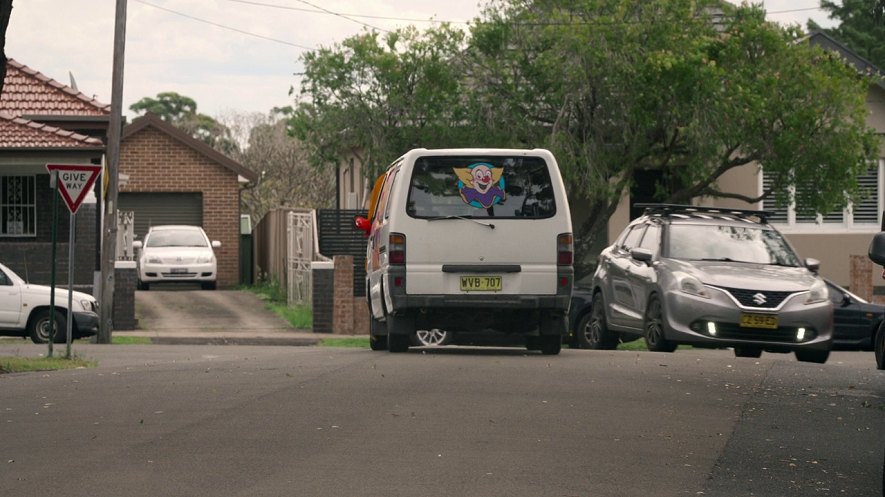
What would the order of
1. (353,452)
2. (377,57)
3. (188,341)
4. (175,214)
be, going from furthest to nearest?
(175,214) → (377,57) → (188,341) → (353,452)

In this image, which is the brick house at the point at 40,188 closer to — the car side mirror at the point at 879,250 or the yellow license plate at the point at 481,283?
the yellow license plate at the point at 481,283

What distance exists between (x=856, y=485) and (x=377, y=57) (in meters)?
18.8

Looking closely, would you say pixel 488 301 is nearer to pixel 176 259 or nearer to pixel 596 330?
pixel 596 330

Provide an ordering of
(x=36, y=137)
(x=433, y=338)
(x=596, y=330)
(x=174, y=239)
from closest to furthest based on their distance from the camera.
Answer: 1. (x=596, y=330)
2. (x=433, y=338)
3. (x=36, y=137)
4. (x=174, y=239)

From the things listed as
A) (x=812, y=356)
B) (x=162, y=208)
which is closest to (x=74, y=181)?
(x=812, y=356)

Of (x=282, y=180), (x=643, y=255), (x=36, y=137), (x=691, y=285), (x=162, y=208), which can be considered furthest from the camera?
(x=282, y=180)

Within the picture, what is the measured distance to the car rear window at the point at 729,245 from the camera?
17.0 m

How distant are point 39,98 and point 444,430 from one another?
2367cm

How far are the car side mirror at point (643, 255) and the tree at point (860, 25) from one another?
4151 centimetres

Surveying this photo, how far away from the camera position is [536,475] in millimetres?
8195

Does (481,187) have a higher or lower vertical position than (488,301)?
higher

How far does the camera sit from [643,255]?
55.8ft

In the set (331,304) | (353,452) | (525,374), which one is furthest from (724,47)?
(353,452)

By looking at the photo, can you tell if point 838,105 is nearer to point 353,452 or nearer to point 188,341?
point 188,341
